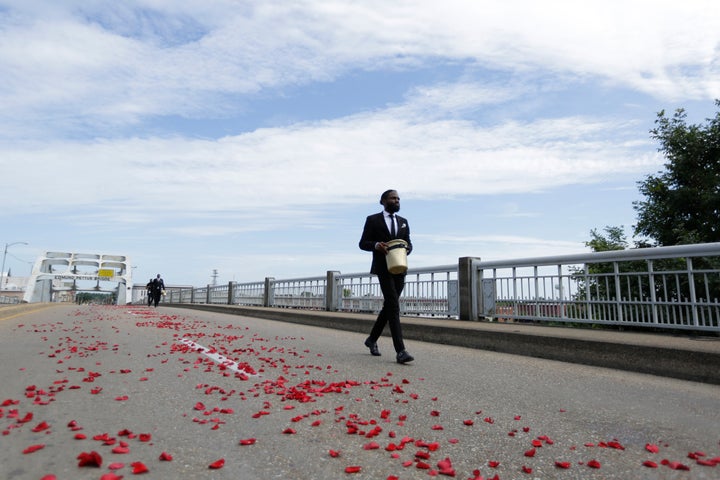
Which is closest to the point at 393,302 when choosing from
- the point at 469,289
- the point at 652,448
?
the point at 652,448

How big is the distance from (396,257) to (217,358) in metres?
2.73

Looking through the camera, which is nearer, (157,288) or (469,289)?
(469,289)

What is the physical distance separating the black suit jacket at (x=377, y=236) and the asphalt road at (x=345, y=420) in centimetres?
123

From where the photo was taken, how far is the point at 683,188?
2188 cm

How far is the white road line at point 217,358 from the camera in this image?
5869mm

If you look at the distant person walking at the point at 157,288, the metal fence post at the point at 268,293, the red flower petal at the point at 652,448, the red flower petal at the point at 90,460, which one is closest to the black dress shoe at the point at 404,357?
the red flower petal at the point at 652,448

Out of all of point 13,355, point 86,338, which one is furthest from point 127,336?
point 13,355

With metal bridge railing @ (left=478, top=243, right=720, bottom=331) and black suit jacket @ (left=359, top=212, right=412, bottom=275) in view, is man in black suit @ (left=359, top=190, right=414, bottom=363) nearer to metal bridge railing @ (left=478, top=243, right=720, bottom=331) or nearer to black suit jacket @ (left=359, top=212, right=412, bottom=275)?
black suit jacket @ (left=359, top=212, right=412, bottom=275)

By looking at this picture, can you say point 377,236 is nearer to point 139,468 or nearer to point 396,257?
point 396,257

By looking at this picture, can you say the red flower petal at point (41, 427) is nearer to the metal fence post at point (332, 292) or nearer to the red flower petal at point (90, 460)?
the red flower petal at point (90, 460)

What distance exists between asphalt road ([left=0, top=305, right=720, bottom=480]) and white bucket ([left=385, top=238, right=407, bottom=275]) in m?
1.18

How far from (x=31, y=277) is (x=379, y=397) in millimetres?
59744

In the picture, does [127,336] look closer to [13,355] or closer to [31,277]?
[13,355]

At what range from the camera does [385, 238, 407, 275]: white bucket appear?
6207 mm
